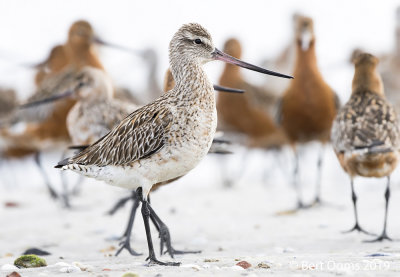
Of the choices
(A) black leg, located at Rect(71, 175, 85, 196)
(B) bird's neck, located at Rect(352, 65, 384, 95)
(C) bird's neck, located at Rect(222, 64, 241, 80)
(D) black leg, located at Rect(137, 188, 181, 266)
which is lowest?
(A) black leg, located at Rect(71, 175, 85, 196)

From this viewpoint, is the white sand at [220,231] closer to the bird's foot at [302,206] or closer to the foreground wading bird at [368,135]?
the bird's foot at [302,206]

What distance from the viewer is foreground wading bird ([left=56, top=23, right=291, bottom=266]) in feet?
18.7

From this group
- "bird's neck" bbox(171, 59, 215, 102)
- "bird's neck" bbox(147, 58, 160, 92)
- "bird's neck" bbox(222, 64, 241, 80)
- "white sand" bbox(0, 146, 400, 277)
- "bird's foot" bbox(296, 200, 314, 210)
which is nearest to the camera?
"white sand" bbox(0, 146, 400, 277)

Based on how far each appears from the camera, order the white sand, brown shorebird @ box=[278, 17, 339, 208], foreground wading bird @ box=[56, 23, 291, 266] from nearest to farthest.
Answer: the white sand
foreground wading bird @ box=[56, 23, 291, 266]
brown shorebird @ box=[278, 17, 339, 208]

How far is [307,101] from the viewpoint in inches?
416

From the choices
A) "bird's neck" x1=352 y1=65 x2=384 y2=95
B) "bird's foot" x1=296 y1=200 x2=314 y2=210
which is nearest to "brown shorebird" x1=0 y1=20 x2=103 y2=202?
"bird's foot" x1=296 y1=200 x2=314 y2=210

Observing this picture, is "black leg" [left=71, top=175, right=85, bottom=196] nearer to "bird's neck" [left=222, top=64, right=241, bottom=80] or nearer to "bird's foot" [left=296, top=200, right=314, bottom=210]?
"bird's neck" [left=222, top=64, right=241, bottom=80]

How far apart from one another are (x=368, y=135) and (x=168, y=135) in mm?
2409

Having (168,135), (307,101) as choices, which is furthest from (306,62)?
(168,135)

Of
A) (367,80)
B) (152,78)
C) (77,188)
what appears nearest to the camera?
(367,80)

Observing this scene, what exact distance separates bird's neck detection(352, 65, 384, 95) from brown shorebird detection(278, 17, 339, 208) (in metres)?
2.33

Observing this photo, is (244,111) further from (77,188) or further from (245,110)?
(77,188)

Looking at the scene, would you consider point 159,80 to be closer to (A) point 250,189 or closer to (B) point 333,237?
(A) point 250,189

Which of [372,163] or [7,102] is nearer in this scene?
[372,163]
